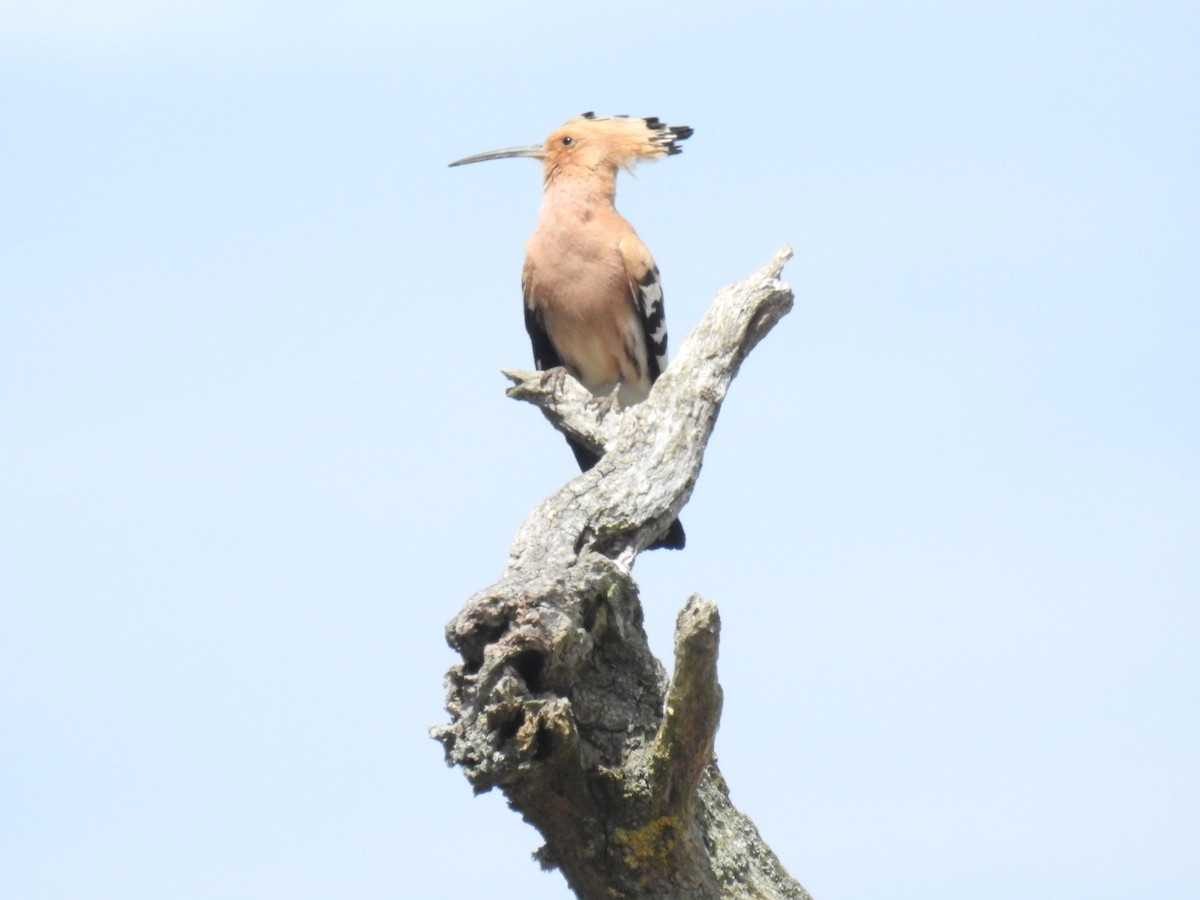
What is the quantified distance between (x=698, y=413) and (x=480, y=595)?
1514mm

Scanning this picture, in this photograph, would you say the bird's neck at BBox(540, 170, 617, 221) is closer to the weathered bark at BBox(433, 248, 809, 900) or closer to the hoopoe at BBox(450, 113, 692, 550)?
the hoopoe at BBox(450, 113, 692, 550)

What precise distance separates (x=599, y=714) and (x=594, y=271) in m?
3.90

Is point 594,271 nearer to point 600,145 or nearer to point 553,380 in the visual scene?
point 600,145

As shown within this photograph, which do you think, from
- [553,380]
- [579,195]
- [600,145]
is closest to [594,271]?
[579,195]

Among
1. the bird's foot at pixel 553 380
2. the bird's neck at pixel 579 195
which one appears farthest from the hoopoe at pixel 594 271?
the bird's foot at pixel 553 380

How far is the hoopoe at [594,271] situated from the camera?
7988mm

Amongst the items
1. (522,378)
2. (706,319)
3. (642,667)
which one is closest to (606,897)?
(642,667)

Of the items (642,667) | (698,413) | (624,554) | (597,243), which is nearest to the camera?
(642,667)

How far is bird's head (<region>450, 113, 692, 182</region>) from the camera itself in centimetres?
824

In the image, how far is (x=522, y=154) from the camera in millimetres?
8461

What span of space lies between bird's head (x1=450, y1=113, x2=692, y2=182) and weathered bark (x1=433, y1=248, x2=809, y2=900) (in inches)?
135

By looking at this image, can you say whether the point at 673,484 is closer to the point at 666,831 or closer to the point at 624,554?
the point at 624,554

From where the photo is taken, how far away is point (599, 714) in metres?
4.44

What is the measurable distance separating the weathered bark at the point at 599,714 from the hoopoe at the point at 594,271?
2928mm
